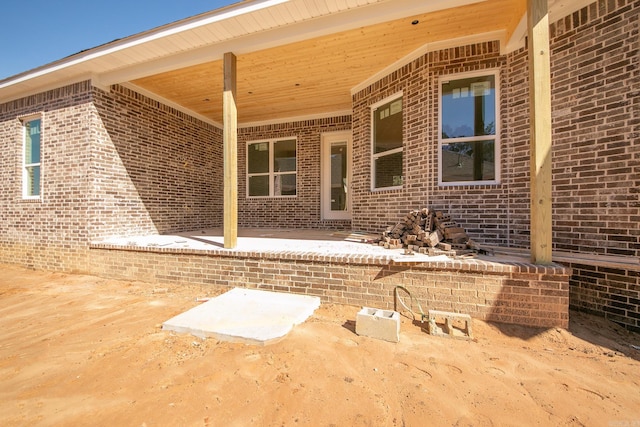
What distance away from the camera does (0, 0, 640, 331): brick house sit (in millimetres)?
3314

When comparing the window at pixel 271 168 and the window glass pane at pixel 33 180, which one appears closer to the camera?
the window glass pane at pixel 33 180

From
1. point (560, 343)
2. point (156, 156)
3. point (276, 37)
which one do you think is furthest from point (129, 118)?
point (560, 343)

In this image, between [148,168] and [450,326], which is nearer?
[450,326]

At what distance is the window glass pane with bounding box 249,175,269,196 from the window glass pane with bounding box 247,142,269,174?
225 millimetres

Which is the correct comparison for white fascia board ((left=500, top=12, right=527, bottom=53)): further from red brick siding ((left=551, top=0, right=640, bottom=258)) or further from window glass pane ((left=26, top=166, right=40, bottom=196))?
window glass pane ((left=26, top=166, right=40, bottom=196))

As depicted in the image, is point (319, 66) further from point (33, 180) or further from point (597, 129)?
point (33, 180)

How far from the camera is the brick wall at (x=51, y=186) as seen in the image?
5.48 m

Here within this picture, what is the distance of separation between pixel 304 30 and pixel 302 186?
4.63 m

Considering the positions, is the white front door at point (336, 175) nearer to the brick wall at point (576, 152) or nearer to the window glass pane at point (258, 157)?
the window glass pane at point (258, 157)

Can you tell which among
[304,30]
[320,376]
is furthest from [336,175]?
[320,376]

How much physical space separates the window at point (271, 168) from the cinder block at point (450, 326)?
19.9 ft

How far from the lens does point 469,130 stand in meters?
4.61

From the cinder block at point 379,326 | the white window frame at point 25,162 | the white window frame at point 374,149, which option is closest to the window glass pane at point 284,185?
the white window frame at point 374,149

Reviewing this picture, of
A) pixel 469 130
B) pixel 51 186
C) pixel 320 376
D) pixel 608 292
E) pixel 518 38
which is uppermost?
pixel 518 38
